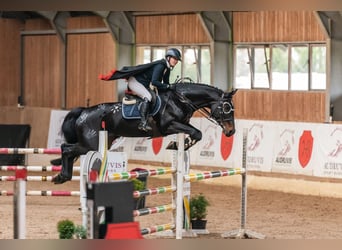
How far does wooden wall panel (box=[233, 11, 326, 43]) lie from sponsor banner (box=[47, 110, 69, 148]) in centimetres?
438

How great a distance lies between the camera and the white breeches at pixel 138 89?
12.7 meters

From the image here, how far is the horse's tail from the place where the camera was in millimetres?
13070

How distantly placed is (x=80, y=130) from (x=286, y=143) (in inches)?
162

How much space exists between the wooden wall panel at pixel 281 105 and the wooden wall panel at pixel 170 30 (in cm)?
161

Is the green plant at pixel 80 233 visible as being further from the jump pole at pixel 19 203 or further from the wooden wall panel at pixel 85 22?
the wooden wall panel at pixel 85 22

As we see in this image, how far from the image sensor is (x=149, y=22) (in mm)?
20312

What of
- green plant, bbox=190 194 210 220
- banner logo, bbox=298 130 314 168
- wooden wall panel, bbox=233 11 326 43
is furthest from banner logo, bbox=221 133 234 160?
green plant, bbox=190 194 210 220

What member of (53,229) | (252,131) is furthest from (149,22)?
(53,229)

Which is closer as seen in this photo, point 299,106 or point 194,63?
point 299,106

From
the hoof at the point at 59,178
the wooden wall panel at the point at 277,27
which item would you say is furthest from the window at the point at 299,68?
the hoof at the point at 59,178

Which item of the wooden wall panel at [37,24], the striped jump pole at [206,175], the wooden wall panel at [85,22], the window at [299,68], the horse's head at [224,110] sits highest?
the wooden wall panel at [37,24]

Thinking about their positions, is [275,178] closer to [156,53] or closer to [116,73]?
[116,73]

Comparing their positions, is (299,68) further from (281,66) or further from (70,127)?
(70,127)
